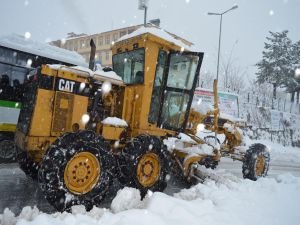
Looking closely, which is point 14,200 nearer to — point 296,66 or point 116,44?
point 116,44

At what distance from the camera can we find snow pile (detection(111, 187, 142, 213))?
4.62m

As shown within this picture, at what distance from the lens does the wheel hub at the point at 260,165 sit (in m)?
8.34

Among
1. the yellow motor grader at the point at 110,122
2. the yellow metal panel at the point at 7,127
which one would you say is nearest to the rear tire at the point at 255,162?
the yellow motor grader at the point at 110,122

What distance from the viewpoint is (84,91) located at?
557 cm

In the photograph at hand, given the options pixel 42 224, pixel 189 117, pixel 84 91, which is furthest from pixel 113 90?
pixel 42 224

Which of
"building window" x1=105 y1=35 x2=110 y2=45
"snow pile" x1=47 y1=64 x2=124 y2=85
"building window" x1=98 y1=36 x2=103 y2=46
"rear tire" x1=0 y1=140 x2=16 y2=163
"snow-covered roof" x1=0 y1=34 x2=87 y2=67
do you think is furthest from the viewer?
"building window" x1=98 y1=36 x2=103 y2=46

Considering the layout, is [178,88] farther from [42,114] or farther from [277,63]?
[277,63]

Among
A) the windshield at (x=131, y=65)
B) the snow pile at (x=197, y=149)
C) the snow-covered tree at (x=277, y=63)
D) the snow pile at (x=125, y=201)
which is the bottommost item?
the snow pile at (x=125, y=201)

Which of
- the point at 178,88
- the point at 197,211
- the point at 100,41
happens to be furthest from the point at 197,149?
the point at 100,41

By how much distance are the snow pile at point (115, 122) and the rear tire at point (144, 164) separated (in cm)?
46

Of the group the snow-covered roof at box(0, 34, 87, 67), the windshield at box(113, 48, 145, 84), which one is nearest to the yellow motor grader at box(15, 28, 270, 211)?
the windshield at box(113, 48, 145, 84)

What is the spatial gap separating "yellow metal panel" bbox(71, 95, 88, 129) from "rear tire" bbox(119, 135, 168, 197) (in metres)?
0.98

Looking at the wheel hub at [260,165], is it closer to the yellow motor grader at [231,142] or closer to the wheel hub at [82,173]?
the yellow motor grader at [231,142]

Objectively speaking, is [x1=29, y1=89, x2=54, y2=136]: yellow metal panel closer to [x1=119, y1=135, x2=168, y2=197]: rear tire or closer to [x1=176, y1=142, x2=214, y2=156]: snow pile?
[x1=119, y1=135, x2=168, y2=197]: rear tire
